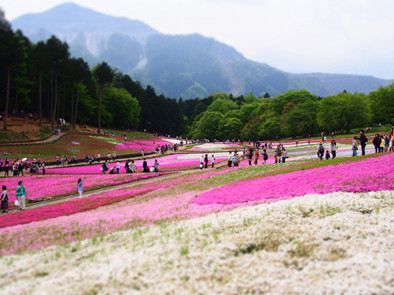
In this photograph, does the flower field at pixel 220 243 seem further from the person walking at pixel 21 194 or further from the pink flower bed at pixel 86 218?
the person walking at pixel 21 194

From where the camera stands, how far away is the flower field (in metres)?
9.88

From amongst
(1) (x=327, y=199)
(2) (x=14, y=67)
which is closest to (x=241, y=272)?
(1) (x=327, y=199)

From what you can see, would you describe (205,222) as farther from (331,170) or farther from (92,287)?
(331,170)

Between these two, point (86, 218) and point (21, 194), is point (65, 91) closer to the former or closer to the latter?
point (21, 194)

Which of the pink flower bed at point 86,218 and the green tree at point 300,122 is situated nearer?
the pink flower bed at point 86,218

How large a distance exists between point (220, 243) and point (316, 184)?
12.0 m

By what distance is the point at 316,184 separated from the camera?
22.2 meters

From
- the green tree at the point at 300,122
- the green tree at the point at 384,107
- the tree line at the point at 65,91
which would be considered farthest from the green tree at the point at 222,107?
the green tree at the point at 384,107

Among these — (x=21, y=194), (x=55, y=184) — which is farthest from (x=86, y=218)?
(x=55, y=184)

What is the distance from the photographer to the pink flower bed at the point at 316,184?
20.3 metres

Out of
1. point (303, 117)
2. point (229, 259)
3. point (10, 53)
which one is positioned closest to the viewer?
point (229, 259)

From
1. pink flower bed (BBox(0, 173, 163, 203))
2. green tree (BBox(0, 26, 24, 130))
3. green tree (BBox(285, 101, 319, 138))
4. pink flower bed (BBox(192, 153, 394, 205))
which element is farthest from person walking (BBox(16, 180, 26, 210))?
green tree (BBox(285, 101, 319, 138))

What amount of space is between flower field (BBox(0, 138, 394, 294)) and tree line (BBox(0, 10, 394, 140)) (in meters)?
35.4

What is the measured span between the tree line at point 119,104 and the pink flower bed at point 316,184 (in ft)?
118
